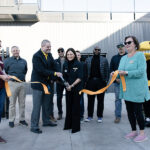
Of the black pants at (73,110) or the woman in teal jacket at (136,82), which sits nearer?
the woman in teal jacket at (136,82)

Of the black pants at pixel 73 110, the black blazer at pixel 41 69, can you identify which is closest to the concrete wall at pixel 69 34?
the black blazer at pixel 41 69

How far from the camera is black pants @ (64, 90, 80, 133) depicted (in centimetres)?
Result: 403

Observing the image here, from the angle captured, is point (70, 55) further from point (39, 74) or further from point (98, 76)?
point (98, 76)

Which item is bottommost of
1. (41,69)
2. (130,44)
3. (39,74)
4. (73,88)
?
(73,88)

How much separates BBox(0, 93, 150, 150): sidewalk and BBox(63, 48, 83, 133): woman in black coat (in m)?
A: 0.25

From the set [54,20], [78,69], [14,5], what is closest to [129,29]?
[54,20]

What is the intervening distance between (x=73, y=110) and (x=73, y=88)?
435 millimetres

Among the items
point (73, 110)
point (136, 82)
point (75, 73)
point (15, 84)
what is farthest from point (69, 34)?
point (136, 82)

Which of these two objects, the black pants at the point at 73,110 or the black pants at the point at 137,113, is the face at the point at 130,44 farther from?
the black pants at the point at 73,110

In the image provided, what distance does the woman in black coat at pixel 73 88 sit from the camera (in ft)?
13.3

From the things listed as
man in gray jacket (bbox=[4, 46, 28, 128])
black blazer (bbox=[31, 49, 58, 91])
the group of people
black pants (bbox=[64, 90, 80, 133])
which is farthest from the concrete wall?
black pants (bbox=[64, 90, 80, 133])

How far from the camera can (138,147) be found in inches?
123

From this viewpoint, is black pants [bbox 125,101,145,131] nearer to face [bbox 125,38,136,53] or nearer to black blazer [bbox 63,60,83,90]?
face [bbox 125,38,136,53]

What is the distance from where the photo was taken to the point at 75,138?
3625 mm
